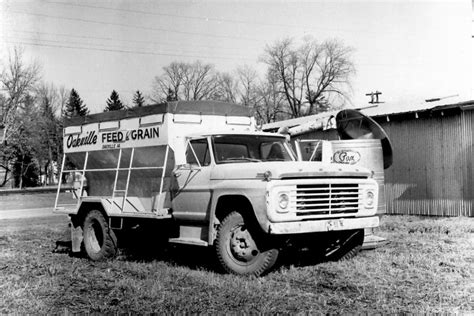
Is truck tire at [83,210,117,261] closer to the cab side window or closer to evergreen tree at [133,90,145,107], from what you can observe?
the cab side window

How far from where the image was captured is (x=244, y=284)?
7.12 meters

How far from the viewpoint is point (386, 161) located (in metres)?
14.0

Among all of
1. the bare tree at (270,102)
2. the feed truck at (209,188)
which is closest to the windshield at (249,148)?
the feed truck at (209,188)

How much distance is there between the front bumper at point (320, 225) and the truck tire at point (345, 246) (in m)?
0.61

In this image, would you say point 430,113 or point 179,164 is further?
point 430,113

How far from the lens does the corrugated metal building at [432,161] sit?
A: 50.9 ft

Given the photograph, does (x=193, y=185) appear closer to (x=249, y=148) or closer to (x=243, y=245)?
(x=249, y=148)

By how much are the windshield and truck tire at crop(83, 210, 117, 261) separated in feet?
9.12

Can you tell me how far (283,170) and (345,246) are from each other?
2.24 metres

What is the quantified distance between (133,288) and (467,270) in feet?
15.1

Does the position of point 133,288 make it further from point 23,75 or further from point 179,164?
point 23,75

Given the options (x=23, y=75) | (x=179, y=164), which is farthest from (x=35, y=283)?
(x=23, y=75)

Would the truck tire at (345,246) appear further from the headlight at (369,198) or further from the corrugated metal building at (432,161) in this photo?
the corrugated metal building at (432,161)

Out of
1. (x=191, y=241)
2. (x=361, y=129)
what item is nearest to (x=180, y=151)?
(x=191, y=241)
